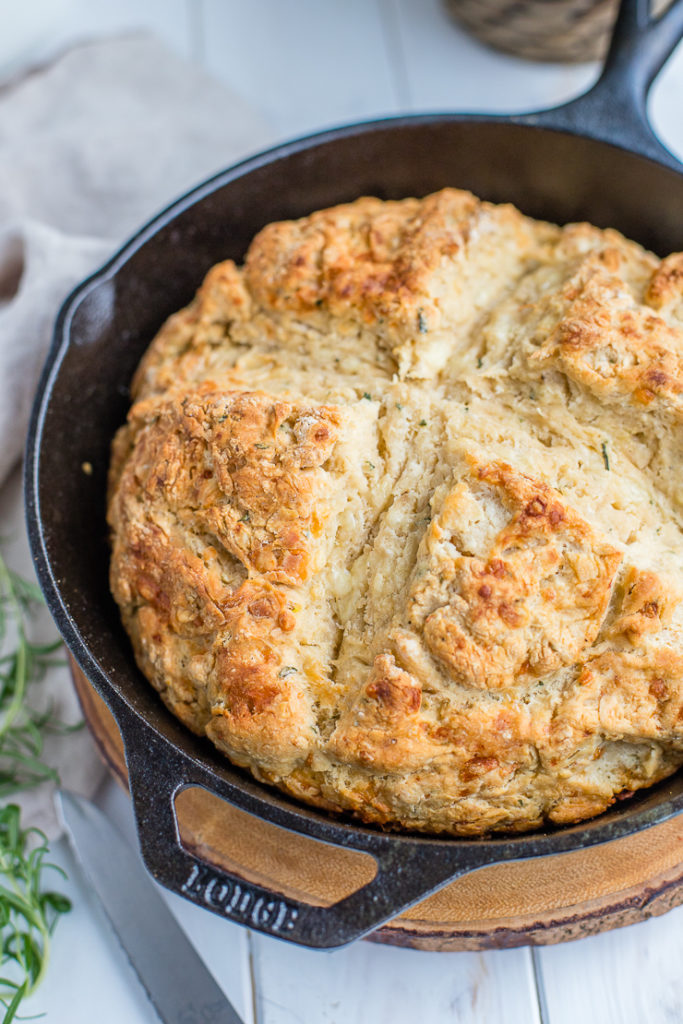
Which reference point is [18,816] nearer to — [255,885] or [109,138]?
[255,885]

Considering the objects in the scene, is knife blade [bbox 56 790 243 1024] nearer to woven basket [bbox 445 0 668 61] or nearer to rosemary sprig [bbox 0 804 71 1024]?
rosemary sprig [bbox 0 804 71 1024]

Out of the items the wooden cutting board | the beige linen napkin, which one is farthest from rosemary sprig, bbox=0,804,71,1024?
the beige linen napkin

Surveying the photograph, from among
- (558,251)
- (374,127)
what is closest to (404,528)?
(558,251)

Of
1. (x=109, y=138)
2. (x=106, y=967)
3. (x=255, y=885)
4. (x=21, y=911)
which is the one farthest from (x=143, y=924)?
(x=109, y=138)

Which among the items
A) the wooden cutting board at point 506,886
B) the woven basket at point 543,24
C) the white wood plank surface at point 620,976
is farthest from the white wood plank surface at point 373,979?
the woven basket at point 543,24

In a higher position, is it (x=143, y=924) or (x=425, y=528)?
(x=425, y=528)

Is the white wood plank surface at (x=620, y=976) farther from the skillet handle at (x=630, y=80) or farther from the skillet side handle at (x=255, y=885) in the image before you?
the skillet handle at (x=630, y=80)
